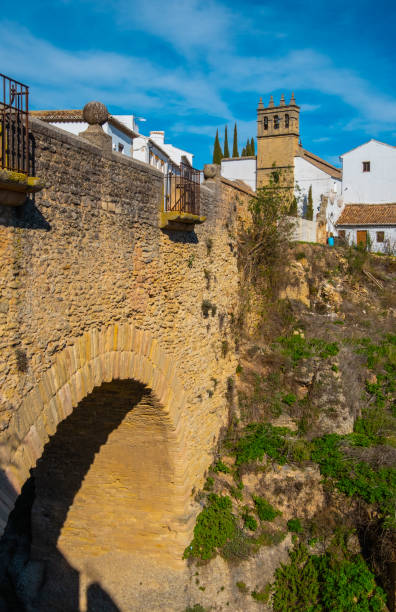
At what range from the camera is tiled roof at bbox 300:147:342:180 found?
3104 cm

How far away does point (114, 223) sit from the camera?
285 inches

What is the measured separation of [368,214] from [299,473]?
21682mm

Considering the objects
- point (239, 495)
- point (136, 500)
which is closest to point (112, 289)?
point (136, 500)

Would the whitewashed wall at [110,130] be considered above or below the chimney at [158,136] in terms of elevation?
below

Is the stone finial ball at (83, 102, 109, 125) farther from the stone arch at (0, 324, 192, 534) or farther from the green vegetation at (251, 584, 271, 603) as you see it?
the green vegetation at (251, 584, 271, 603)

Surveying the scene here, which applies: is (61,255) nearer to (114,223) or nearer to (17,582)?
(114,223)

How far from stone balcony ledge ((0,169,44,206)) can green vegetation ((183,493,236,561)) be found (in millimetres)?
7248

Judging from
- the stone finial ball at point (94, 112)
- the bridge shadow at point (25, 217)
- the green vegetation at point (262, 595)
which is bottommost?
the green vegetation at point (262, 595)

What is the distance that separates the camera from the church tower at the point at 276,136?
31438 mm

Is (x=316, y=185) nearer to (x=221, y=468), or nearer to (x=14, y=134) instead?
(x=221, y=468)

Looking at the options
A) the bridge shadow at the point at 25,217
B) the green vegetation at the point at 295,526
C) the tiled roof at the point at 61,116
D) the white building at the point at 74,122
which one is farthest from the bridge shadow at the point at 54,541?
the tiled roof at the point at 61,116

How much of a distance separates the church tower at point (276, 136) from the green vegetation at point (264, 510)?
23.8 metres

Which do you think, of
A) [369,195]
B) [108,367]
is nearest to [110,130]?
[108,367]

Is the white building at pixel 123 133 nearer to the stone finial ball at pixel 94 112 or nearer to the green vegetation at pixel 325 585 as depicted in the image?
the stone finial ball at pixel 94 112
